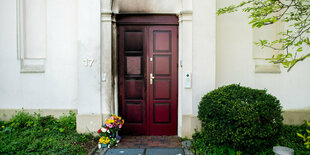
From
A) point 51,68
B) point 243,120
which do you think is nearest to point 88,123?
point 51,68

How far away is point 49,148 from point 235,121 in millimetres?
3798

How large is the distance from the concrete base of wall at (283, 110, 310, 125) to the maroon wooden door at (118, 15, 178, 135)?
3175 mm

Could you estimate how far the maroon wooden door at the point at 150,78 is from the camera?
5.47 metres

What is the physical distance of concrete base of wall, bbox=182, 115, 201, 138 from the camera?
5.07 metres

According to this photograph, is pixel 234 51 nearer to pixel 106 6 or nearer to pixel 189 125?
pixel 189 125

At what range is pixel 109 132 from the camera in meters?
4.80

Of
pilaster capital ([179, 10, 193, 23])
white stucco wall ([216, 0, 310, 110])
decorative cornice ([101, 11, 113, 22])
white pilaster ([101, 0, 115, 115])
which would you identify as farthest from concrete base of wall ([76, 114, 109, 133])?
white stucco wall ([216, 0, 310, 110])

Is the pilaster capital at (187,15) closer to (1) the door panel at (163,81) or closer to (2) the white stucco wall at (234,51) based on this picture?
(1) the door panel at (163,81)

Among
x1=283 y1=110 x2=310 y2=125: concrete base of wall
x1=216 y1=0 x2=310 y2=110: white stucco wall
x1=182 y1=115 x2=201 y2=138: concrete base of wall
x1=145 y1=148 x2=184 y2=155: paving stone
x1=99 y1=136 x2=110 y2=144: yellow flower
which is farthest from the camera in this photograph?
x1=283 y1=110 x2=310 y2=125: concrete base of wall

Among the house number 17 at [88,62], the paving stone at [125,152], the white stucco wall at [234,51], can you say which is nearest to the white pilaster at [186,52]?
the white stucco wall at [234,51]

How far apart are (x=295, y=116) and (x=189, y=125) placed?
3.18m

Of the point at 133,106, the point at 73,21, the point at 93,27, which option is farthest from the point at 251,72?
the point at 73,21

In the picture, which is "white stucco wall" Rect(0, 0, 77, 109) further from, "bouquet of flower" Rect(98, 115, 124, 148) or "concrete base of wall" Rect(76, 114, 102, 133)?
"bouquet of flower" Rect(98, 115, 124, 148)

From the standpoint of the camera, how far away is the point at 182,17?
5.16 metres
